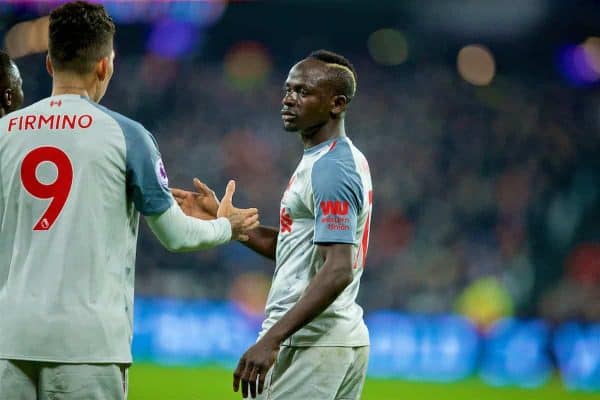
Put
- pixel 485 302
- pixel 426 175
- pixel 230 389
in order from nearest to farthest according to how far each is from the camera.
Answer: pixel 230 389 → pixel 485 302 → pixel 426 175

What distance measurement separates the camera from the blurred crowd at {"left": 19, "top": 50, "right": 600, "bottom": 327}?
14227mm

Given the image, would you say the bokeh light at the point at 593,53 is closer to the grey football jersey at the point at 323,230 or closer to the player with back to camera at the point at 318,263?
the player with back to camera at the point at 318,263

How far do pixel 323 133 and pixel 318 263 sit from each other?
630 mm

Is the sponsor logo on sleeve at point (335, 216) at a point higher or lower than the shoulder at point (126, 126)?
lower

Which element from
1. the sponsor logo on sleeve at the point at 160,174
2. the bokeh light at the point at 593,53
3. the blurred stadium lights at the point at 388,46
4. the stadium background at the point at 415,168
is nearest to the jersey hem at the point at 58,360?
the sponsor logo on sleeve at the point at 160,174

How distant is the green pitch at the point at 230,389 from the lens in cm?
936

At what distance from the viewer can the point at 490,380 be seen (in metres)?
11.3

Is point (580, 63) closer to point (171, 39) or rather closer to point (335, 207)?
point (171, 39)

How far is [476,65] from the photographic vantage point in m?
18.0

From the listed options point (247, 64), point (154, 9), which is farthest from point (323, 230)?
point (154, 9)

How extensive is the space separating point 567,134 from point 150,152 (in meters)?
14.4

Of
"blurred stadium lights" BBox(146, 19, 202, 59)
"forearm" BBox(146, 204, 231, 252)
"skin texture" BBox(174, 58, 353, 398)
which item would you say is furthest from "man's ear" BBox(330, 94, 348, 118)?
"blurred stadium lights" BBox(146, 19, 202, 59)

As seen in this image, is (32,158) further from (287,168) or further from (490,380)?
(287,168)

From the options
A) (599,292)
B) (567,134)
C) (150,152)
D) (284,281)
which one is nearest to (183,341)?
(599,292)
